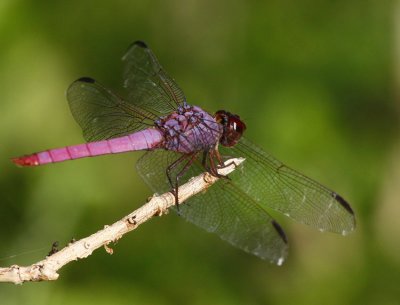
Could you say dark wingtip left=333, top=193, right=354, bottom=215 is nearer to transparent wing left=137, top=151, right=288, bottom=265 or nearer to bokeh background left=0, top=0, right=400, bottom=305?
transparent wing left=137, top=151, right=288, bottom=265

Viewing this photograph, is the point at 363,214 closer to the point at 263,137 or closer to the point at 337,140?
the point at 337,140

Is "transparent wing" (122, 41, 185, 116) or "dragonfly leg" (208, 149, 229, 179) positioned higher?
"transparent wing" (122, 41, 185, 116)

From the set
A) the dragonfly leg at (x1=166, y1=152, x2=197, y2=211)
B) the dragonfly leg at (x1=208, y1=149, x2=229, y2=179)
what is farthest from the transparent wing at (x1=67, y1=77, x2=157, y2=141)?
the dragonfly leg at (x1=208, y1=149, x2=229, y2=179)

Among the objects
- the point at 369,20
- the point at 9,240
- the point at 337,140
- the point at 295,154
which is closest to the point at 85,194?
the point at 9,240

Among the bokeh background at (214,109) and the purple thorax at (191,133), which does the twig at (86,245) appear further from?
the bokeh background at (214,109)

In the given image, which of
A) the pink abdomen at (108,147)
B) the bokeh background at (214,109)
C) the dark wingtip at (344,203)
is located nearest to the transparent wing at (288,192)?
the dark wingtip at (344,203)

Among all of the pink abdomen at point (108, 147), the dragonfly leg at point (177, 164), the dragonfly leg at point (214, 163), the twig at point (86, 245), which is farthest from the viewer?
the dragonfly leg at point (177, 164)
